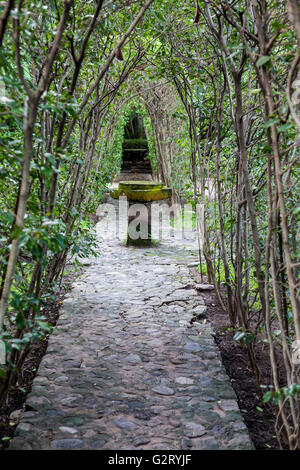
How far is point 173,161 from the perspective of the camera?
1230 cm

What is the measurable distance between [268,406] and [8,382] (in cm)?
180

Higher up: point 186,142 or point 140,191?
point 186,142

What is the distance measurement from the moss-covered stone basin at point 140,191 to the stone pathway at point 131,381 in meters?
2.96

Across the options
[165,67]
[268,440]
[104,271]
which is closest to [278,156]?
[268,440]

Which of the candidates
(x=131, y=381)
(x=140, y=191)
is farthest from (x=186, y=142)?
(x=131, y=381)

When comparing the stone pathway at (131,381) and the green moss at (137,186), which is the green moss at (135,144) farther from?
the stone pathway at (131,381)

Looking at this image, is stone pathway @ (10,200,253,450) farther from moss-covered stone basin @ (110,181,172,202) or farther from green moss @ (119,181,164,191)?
green moss @ (119,181,164,191)

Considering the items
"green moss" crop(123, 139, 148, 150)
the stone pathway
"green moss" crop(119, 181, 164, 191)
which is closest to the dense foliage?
the stone pathway

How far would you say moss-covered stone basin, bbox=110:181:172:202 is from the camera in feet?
27.2

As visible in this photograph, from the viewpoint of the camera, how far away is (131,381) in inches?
131

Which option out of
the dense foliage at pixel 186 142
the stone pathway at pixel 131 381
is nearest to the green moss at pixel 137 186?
the dense foliage at pixel 186 142

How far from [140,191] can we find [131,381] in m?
5.32

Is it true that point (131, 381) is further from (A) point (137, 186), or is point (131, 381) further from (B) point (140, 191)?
(A) point (137, 186)

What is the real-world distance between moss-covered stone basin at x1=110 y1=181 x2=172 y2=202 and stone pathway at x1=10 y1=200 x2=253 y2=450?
9.72 feet
